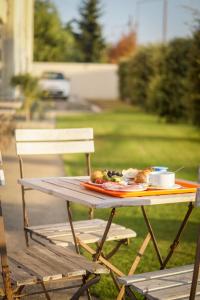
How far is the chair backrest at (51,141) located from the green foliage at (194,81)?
9.72 m

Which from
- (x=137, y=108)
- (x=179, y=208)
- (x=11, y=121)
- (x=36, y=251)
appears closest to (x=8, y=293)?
(x=36, y=251)

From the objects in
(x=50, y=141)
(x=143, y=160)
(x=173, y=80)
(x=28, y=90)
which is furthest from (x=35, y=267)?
(x=173, y=80)

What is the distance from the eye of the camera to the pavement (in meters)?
5.96

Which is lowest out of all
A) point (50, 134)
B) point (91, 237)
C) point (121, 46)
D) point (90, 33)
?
point (91, 237)

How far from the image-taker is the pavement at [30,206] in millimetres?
5964

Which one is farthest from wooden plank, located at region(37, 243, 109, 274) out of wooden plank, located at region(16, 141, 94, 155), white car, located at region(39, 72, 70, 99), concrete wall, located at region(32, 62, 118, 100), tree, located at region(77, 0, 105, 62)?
tree, located at region(77, 0, 105, 62)

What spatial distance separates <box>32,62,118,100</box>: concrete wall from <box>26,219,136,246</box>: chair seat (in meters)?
36.5

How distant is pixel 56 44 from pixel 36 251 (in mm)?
55162

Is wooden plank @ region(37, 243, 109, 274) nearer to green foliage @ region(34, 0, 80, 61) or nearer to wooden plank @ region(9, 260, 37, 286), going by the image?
wooden plank @ region(9, 260, 37, 286)

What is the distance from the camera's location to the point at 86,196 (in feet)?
11.9

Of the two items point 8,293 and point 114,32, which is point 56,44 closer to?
point 114,32

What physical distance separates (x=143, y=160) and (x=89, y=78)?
29864mm

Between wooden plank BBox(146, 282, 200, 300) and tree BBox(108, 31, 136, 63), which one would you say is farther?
tree BBox(108, 31, 136, 63)

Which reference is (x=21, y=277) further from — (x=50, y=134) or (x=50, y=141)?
(x=50, y=141)
